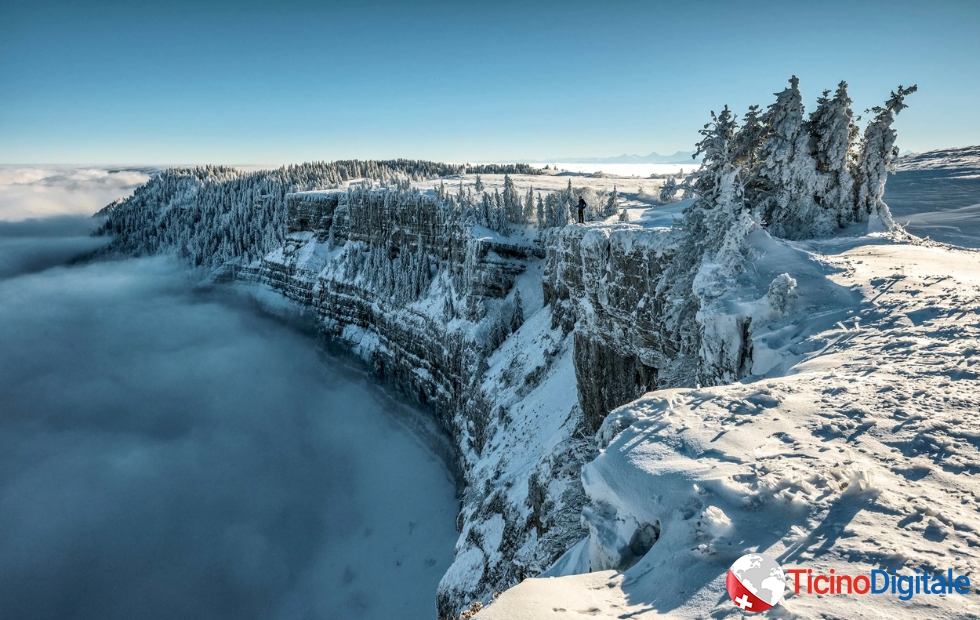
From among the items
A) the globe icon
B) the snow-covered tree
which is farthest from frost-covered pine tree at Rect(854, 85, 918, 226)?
the snow-covered tree

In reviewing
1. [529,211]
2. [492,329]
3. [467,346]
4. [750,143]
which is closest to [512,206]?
[529,211]

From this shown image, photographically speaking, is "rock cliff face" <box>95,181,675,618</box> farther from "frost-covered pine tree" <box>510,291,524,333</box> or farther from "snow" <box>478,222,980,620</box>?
"snow" <box>478,222,980,620</box>

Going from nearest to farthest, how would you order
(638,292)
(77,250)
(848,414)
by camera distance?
1. (848,414)
2. (638,292)
3. (77,250)

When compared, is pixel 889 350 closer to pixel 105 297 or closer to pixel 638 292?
pixel 638 292

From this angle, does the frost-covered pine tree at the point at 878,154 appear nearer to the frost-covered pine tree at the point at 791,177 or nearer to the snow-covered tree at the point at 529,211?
the frost-covered pine tree at the point at 791,177

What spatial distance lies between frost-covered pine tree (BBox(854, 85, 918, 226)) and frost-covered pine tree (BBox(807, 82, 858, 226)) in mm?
363

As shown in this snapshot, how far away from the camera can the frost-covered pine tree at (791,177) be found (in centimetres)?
1577

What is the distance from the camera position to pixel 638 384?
76.7ft

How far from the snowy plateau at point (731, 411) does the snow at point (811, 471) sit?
3 cm

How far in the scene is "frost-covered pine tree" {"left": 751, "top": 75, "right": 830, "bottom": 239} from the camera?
15773 mm

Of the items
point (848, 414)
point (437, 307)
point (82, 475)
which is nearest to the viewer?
point (848, 414)

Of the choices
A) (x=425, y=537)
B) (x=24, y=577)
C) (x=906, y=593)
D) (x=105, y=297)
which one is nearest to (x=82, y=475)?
(x=24, y=577)

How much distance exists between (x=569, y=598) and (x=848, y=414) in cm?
496

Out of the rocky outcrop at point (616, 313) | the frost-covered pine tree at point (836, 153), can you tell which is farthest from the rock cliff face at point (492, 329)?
the frost-covered pine tree at point (836, 153)
